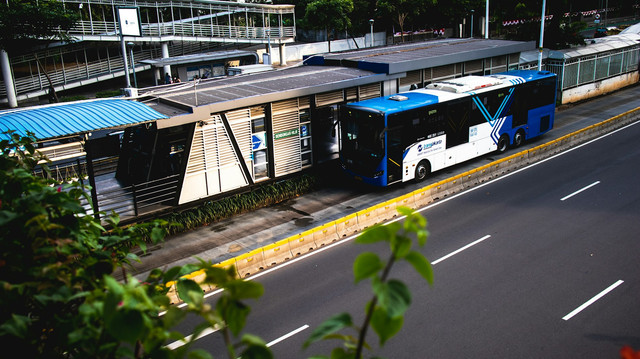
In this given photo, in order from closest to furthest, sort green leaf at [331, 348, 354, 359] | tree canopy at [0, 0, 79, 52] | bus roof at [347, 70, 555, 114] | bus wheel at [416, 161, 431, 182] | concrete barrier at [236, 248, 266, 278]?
green leaf at [331, 348, 354, 359], concrete barrier at [236, 248, 266, 278], bus roof at [347, 70, 555, 114], bus wheel at [416, 161, 431, 182], tree canopy at [0, 0, 79, 52]

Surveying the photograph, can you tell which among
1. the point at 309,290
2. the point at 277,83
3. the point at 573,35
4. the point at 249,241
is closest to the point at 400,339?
the point at 309,290

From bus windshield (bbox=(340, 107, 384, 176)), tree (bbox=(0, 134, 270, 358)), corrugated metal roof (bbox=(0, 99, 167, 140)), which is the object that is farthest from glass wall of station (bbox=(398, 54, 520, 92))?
tree (bbox=(0, 134, 270, 358))

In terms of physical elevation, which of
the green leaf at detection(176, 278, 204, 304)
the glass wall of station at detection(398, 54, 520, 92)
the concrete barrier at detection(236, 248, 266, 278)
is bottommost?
the concrete barrier at detection(236, 248, 266, 278)

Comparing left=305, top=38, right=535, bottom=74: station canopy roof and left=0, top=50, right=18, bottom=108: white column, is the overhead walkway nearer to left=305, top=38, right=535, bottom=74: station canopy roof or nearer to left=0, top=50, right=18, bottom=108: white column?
left=0, top=50, right=18, bottom=108: white column

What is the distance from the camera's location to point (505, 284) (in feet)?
40.8

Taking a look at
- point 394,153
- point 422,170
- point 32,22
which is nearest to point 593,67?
point 422,170

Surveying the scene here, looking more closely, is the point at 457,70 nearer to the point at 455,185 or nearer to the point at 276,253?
the point at 455,185

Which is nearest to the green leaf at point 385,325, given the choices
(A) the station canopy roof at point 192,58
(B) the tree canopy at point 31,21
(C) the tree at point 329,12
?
(A) the station canopy roof at point 192,58

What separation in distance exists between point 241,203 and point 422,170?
636cm

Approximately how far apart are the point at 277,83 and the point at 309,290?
9.01m

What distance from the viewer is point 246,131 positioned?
17.8m

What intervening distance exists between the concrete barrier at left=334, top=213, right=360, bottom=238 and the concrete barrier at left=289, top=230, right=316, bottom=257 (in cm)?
93

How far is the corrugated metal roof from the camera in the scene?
43.7ft

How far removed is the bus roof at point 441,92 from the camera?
736 inches
